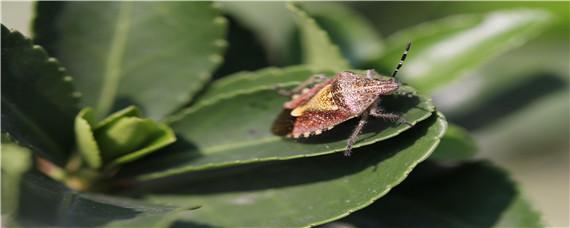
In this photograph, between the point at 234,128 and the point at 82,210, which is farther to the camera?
the point at 234,128

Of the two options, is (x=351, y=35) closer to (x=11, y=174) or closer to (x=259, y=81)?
(x=259, y=81)

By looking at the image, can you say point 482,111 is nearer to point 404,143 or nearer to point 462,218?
point 462,218

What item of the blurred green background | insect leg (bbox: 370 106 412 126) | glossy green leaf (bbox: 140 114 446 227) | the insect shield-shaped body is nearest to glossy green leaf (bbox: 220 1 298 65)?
the blurred green background

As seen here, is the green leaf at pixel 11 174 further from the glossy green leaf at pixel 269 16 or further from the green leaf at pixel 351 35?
the green leaf at pixel 351 35

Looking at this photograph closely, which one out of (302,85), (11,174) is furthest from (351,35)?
(11,174)

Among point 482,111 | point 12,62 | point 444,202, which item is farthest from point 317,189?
point 482,111

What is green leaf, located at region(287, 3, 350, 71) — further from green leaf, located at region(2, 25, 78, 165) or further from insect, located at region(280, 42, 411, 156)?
green leaf, located at region(2, 25, 78, 165)

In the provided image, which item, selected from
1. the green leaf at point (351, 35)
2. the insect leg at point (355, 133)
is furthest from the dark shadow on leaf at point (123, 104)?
the green leaf at point (351, 35)
